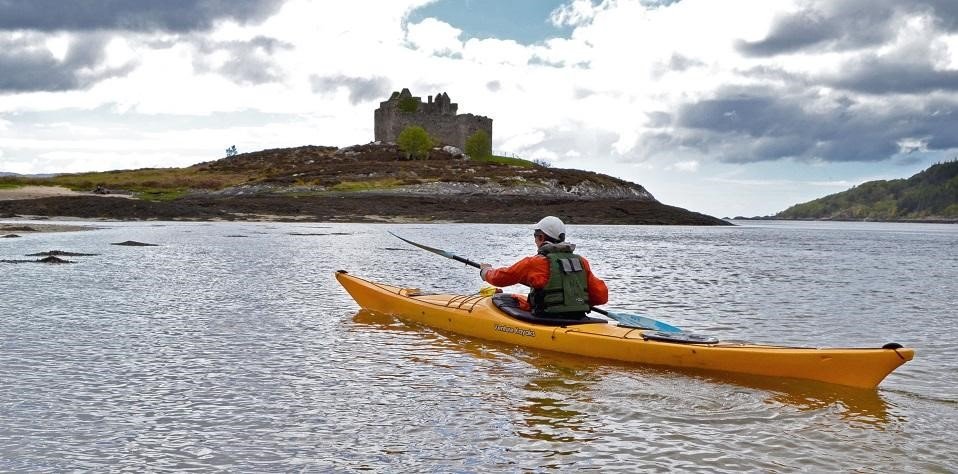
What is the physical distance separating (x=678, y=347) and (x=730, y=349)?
1.90 feet

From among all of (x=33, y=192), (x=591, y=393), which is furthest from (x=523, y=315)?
(x=33, y=192)

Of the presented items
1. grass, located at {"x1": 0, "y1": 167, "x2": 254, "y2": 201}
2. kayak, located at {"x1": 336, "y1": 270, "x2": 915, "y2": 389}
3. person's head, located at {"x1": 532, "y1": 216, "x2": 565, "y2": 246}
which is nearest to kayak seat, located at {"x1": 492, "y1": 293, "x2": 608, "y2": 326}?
kayak, located at {"x1": 336, "y1": 270, "x2": 915, "y2": 389}

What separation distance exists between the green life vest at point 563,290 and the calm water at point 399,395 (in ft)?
2.23

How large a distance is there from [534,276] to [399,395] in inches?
107

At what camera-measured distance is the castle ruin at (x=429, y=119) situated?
375 feet

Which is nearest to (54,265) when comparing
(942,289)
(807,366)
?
(807,366)

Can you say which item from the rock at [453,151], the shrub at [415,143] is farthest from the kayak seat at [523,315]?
the rock at [453,151]

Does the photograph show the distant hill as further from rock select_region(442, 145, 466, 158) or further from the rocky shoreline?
rock select_region(442, 145, 466, 158)

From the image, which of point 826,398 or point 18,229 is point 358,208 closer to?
point 18,229

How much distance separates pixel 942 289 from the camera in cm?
1947

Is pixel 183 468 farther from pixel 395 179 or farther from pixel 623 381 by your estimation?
pixel 395 179

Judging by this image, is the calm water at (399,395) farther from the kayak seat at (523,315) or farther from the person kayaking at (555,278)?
the person kayaking at (555,278)

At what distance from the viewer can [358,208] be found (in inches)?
2381

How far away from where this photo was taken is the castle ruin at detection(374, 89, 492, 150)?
114 meters
